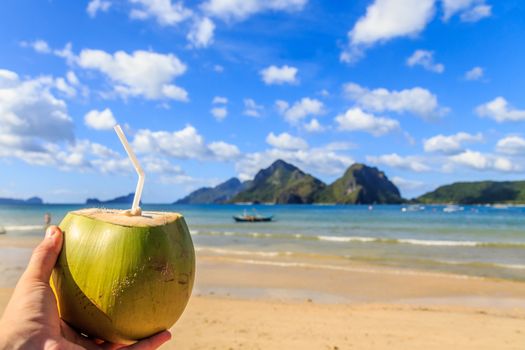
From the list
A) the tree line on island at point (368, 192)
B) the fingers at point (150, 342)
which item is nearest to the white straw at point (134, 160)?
the fingers at point (150, 342)

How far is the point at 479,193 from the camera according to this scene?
13962 cm

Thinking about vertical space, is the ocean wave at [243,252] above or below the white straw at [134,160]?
below

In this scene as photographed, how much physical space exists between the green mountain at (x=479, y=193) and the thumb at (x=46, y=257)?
146700 mm

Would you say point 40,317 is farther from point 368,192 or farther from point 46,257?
point 368,192

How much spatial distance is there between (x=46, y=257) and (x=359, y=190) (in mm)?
162803

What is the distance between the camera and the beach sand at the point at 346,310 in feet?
21.6

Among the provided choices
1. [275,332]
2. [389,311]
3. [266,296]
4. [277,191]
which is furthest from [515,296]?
[277,191]

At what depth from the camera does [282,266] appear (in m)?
14.0

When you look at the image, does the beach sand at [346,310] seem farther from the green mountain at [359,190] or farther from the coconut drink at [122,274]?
the green mountain at [359,190]

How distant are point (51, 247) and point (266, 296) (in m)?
8.70

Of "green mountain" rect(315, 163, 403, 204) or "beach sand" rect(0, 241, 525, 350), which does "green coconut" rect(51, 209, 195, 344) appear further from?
"green mountain" rect(315, 163, 403, 204)

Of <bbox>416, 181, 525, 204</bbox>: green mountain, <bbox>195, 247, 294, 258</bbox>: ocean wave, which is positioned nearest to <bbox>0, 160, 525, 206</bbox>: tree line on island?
<bbox>416, 181, 525, 204</bbox>: green mountain

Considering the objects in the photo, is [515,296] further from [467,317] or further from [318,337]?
[318,337]

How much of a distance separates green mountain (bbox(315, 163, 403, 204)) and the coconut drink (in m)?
160
